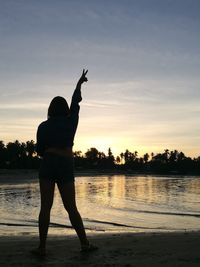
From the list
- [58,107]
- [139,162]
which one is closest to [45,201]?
[58,107]

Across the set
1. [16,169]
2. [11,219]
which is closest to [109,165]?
[16,169]

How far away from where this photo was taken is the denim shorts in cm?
507

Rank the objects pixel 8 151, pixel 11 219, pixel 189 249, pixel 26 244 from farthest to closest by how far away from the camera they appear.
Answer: pixel 8 151, pixel 11 219, pixel 26 244, pixel 189 249

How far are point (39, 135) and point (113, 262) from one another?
176cm

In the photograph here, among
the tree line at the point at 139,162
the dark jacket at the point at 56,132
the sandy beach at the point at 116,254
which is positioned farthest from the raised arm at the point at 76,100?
the tree line at the point at 139,162

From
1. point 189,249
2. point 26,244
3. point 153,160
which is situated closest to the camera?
point 189,249

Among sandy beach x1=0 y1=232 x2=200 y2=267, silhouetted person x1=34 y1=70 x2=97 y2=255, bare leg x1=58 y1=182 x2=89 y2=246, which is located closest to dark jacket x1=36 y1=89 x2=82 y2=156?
silhouetted person x1=34 y1=70 x2=97 y2=255

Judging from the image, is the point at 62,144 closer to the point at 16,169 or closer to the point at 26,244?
the point at 26,244

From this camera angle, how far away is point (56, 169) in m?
5.06

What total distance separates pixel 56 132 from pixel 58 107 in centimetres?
33

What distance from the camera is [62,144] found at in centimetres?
514

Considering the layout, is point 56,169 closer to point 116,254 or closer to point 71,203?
point 71,203

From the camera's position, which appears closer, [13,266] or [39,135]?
[13,266]

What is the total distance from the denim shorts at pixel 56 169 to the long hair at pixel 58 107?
20.7 inches
